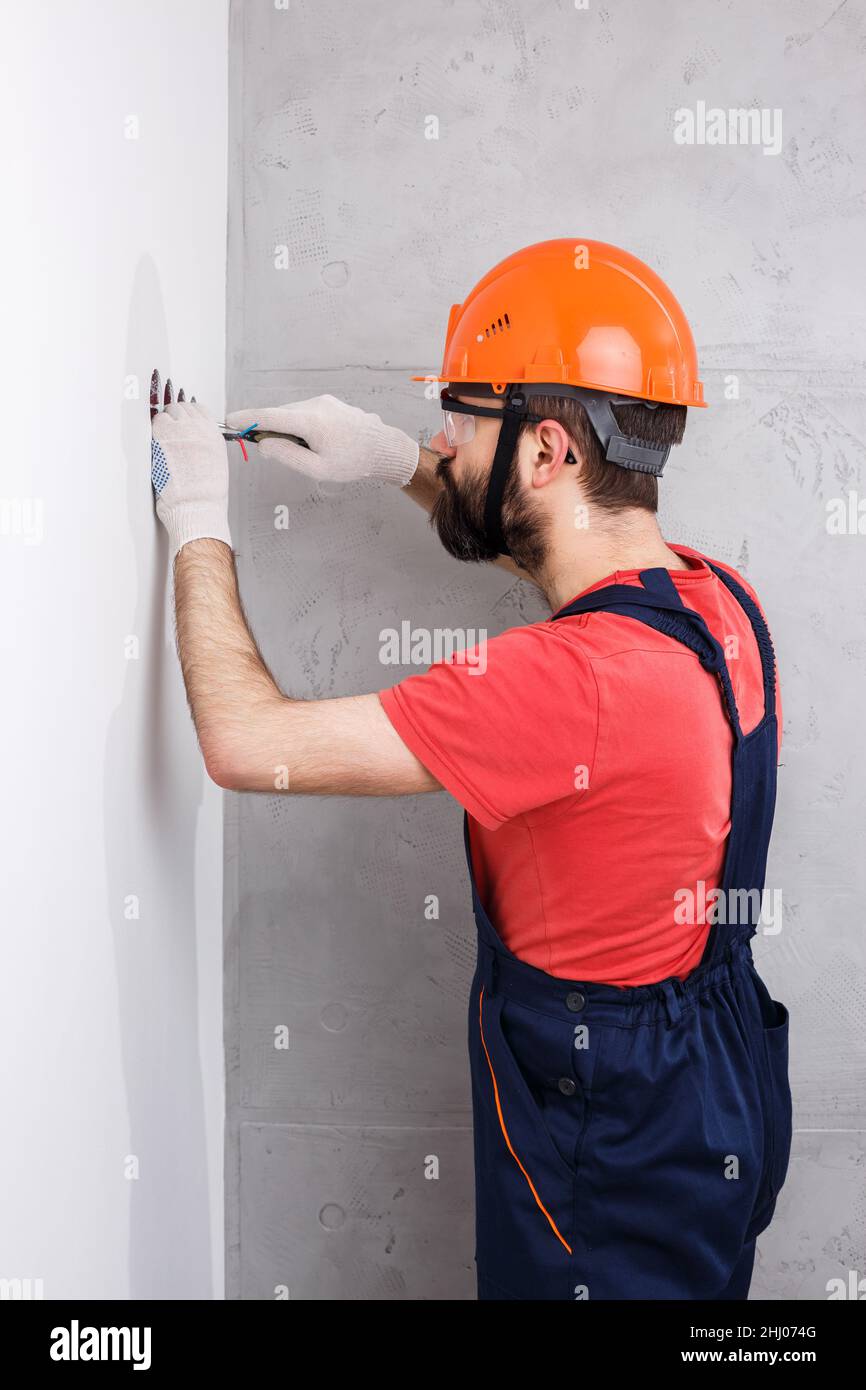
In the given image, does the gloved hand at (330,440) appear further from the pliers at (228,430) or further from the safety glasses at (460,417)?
the safety glasses at (460,417)

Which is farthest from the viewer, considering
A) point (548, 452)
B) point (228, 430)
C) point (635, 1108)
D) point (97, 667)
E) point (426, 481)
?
point (426, 481)

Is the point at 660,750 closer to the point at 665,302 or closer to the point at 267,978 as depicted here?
the point at 665,302

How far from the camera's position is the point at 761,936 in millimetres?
1860

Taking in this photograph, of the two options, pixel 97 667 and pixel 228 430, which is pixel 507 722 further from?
pixel 228 430

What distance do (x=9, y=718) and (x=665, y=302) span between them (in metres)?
0.97

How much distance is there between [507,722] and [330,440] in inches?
24.8

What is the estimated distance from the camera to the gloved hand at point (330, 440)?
1.57 meters

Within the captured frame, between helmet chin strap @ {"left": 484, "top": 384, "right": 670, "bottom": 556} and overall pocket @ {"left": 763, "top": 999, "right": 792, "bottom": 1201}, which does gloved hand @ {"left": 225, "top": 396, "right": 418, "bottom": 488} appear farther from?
overall pocket @ {"left": 763, "top": 999, "right": 792, "bottom": 1201}

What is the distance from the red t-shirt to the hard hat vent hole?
1.16 ft

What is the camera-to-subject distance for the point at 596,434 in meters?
1.35

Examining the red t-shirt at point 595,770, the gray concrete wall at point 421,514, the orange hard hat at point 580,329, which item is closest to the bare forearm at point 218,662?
the red t-shirt at point 595,770

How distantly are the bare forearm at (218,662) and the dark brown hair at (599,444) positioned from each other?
43cm

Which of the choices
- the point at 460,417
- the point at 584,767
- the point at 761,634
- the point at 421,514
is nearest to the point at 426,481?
the point at 421,514

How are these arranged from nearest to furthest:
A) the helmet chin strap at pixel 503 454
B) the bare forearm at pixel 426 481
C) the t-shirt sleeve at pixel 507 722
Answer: the t-shirt sleeve at pixel 507 722 → the helmet chin strap at pixel 503 454 → the bare forearm at pixel 426 481
